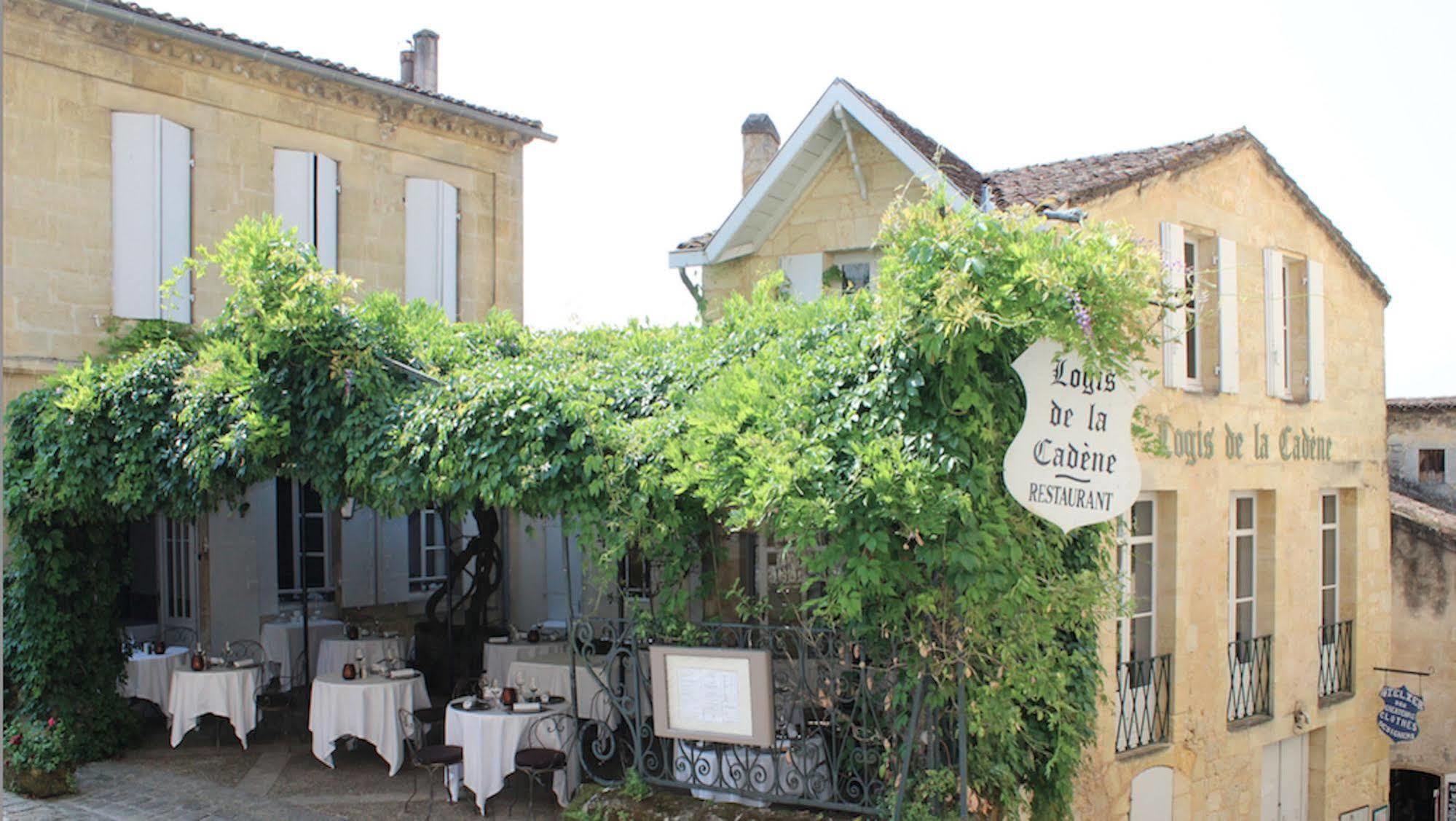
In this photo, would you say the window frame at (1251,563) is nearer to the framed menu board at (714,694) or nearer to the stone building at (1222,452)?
the stone building at (1222,452)

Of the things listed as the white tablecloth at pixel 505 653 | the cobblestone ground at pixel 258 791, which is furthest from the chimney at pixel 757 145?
the cobblestone ground at pixel 258 791

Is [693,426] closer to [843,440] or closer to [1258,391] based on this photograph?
[843,440]

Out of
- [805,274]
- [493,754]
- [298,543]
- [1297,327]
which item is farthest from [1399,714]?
[298,543]

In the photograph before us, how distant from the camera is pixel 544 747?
24.1 feet

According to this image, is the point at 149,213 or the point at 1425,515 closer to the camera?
the point at 149,213

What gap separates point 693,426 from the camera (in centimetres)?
564

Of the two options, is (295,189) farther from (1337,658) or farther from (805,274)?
(1337,658)

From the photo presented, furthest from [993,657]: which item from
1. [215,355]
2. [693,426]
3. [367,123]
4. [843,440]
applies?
[367,123]

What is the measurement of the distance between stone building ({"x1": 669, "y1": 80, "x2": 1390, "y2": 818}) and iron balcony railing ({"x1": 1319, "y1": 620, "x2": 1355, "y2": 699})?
31 millimetres

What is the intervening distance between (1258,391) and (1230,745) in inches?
122

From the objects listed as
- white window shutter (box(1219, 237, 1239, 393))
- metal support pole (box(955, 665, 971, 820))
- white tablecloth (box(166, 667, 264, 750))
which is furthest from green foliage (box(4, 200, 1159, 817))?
white window shutter (box(1219, 237, 1239, 393))

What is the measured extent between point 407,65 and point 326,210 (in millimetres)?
3315

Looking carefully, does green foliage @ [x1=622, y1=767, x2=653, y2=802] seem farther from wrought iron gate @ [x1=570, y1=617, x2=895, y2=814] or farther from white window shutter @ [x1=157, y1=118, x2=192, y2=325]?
white window shutter @ [x1=157, y1=118, x2=192, y2=325]

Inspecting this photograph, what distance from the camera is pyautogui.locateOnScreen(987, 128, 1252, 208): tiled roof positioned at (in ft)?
28.3
